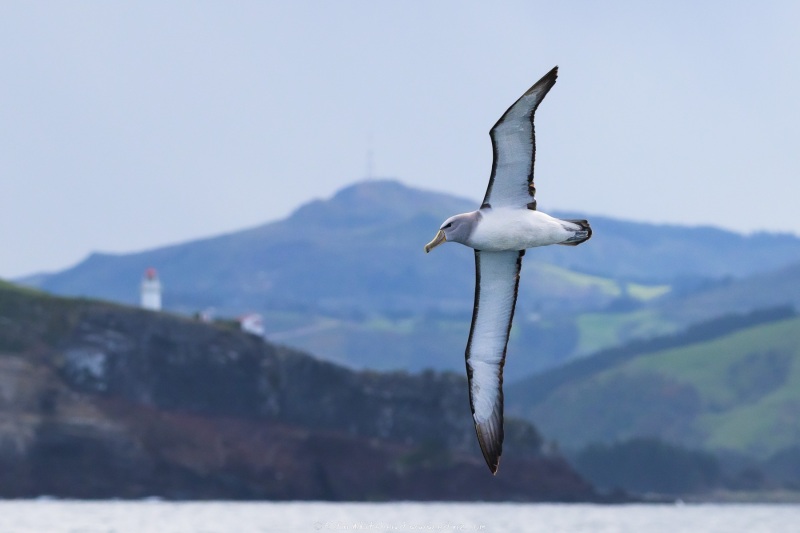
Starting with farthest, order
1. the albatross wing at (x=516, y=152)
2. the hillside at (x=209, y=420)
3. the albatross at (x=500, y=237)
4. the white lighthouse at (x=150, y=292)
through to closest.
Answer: the white lighthouse at (x=150, y=292) < the hillside at (x=209, y=420) < the albatross at (x=500, y=237) < the albatross wing at (x=516, y=152)

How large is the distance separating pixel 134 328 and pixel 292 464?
20.5 m

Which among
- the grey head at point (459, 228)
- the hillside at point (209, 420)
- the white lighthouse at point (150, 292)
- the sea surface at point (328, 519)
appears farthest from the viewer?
the white lighthouse at point (150, 292)

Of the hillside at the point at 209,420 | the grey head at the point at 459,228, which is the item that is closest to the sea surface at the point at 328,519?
the hillside at the point at 209,420

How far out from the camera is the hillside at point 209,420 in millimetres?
146250

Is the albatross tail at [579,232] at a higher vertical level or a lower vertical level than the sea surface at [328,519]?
higher

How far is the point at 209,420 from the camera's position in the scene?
156 metres

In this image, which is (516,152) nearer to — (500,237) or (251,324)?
(500,237)

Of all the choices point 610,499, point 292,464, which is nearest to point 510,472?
point 610,499

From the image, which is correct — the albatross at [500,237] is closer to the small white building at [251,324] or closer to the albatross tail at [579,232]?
the albatross tail at [579,232]

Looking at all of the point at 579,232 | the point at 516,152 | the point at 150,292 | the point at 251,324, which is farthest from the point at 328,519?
the point at 516,152

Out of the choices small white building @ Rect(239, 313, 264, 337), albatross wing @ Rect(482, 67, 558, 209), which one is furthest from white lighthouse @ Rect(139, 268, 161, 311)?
albatross wing @ Rect(482, 67, 558, 209)

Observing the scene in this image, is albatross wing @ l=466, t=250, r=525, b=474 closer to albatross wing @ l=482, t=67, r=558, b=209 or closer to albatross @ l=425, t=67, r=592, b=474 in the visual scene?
albatross @ l=425, t=67, r=592, b=474

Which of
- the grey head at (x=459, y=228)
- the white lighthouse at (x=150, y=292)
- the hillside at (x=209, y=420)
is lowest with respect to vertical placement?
the hillside at (x=209, y=420)

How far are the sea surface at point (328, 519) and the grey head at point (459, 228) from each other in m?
53.8
